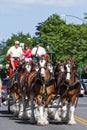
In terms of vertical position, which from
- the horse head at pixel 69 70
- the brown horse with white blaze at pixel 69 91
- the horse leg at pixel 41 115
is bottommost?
the horse leg at pixel 41 115

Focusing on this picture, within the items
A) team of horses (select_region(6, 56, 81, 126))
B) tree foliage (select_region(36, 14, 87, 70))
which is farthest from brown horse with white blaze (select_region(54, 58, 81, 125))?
tree foliage (select_region(36, 14, 87, 70))

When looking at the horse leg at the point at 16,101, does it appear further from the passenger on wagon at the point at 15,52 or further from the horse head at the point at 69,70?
the horse head at the point at 69,70

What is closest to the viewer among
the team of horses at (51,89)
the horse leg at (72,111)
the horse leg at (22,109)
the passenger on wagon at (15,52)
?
the team of horses at (51,89)

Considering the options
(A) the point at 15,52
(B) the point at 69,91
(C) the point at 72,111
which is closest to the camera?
(C) the point at 72,111

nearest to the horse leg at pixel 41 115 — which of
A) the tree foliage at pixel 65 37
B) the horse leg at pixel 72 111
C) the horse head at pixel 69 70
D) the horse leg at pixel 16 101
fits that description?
the horse leg at pixel 72 111

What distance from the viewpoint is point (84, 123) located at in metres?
22.5

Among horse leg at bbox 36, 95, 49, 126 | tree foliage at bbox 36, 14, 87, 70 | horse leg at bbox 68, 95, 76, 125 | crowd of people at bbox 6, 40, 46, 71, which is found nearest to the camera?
horse leg at bbox 36, 95, 49, 126

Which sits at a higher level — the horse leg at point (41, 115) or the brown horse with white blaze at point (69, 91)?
the brown horse with white blaze at point (69, 91)

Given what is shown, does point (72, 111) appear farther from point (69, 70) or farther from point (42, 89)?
point (69, 70)

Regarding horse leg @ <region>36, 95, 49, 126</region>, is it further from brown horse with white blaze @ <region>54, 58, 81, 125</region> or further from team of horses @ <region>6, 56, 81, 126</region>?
brown horse with white blaze @ <region>54, 58, 81, 125</region>

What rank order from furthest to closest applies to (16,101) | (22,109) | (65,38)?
(65,38), (16,101), (22,109)

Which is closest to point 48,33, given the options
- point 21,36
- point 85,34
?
point 85,34

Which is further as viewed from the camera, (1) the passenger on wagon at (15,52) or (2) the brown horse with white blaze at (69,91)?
(1) the passenger on wagon at (15,52)

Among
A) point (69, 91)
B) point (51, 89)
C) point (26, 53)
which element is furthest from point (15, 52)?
point (69, 91)
